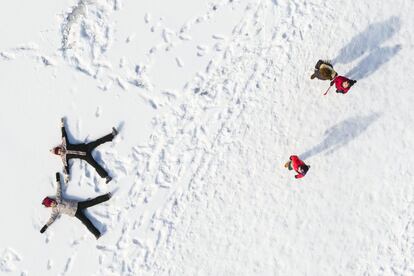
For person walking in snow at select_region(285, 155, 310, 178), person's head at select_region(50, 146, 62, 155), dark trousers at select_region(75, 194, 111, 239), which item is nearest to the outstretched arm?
dark trousers at select_region(75, 194, 111, 239)

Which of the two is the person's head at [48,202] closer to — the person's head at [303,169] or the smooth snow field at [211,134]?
the smooth snow field at [211,134]

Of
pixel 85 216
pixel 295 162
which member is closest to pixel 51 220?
pixel 85 216

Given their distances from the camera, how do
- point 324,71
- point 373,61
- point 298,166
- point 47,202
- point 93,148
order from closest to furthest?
point 324,71
point 298,166
point 373,61
point 47,202
point 93,148

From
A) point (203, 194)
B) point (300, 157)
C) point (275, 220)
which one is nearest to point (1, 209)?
point (203, 194)

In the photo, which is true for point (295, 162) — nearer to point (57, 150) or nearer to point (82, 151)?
point (82, 151)

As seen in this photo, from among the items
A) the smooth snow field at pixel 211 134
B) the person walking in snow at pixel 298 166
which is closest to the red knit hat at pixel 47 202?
the smooth snow field at pixel 211 134

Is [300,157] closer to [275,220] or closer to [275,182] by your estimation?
[275,182]

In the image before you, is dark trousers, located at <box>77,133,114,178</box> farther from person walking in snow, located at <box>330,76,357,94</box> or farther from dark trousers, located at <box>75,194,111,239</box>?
person walking in snow, located at <box>330,76,357,94</box>
